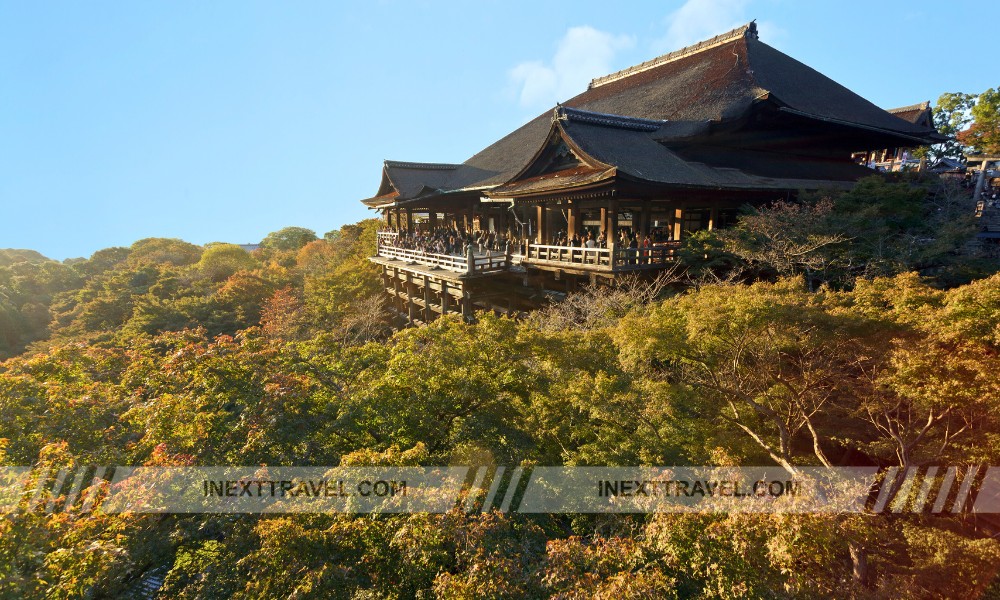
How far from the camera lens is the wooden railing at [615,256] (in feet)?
38.5

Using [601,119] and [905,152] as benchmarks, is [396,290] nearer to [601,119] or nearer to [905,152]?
[601,119]

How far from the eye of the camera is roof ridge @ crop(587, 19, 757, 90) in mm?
20797

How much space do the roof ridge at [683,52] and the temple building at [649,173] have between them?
79 millimetres

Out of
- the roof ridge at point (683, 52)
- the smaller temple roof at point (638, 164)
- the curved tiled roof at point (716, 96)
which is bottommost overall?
the smaller temple roof at point (638, 164)

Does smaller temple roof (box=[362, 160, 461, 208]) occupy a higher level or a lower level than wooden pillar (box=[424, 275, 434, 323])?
higher

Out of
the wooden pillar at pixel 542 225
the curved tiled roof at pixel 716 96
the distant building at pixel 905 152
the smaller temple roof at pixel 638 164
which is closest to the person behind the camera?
the smaller temple roof at pixel 638 164

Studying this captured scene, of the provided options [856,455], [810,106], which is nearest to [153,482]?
[856,455]

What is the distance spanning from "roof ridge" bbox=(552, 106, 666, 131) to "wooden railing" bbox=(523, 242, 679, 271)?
4.54m

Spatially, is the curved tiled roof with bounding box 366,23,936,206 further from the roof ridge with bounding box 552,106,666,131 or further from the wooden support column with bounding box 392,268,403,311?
the wooden support column with bounding box 392,268,403,311

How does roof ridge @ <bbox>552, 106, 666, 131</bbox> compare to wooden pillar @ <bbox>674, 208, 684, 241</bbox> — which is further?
wooden pillar @ <bbox>674, 208, 684, 241</bbox>

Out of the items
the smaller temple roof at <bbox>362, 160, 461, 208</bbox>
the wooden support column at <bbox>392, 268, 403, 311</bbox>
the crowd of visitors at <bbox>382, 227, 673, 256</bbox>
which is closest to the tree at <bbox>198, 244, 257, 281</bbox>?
the smaller temple roof at <bbox>362, 160, 461, 208</bbox>

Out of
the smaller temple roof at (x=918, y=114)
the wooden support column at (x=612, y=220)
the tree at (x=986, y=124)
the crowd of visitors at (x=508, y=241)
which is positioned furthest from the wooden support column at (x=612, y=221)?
the tree at (x=986, y=124)

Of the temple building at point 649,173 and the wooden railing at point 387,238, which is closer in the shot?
the temple building at point 649,173

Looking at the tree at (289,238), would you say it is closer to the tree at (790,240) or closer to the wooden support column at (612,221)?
the wooden support column at (612,221)
